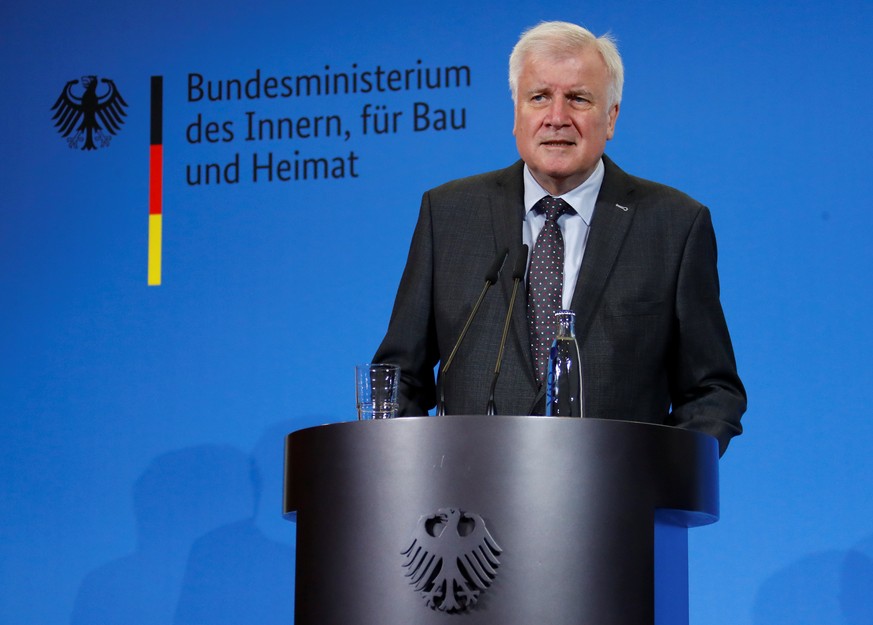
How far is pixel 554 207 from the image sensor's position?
2447mm

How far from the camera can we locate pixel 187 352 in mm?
3738

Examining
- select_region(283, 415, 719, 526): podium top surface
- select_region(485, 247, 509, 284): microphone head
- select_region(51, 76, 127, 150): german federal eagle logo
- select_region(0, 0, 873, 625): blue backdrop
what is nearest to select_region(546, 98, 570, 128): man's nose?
select_region(485, 247, 509, 284): microphone head

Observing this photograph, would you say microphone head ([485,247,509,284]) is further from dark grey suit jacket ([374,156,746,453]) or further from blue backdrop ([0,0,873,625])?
blue backdrop ([0,0,873,625])

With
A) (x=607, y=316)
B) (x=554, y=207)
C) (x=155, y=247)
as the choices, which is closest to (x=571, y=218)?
(x=554, y=207)

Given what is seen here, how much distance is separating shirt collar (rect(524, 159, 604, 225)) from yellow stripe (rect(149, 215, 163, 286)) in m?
1.70

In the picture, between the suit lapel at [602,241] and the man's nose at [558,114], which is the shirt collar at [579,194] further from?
the man's nose at [558,114]

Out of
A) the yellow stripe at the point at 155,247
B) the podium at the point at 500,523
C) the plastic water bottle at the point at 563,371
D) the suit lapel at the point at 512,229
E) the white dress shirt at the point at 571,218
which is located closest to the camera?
the podium at the point at 500,523

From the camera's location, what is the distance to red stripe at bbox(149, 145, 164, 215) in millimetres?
3820

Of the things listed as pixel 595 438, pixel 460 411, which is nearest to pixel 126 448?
pixel 460 411

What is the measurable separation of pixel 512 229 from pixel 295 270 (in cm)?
138

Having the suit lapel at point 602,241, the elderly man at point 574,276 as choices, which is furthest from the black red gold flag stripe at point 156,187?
the suit lapel at point 602,241

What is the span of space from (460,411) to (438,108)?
1490mm

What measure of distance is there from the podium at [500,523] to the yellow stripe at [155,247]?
233 cm

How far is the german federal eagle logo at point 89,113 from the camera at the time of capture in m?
3.91
